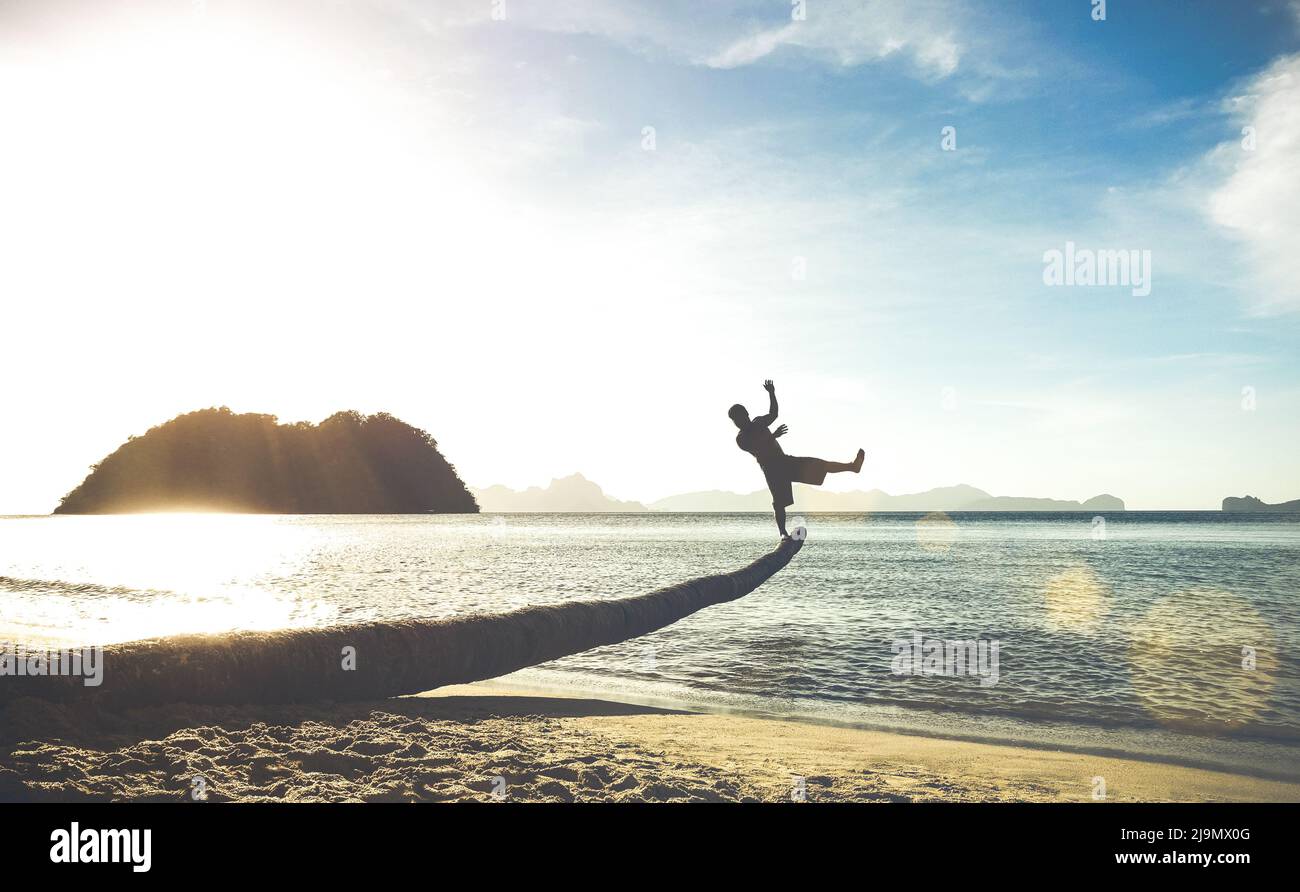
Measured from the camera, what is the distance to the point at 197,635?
24.8 ft

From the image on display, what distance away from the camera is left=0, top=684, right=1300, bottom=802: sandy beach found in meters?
5.50

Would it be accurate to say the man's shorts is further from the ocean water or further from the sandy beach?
the ocean water

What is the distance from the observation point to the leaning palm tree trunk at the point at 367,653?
6.80 metres
